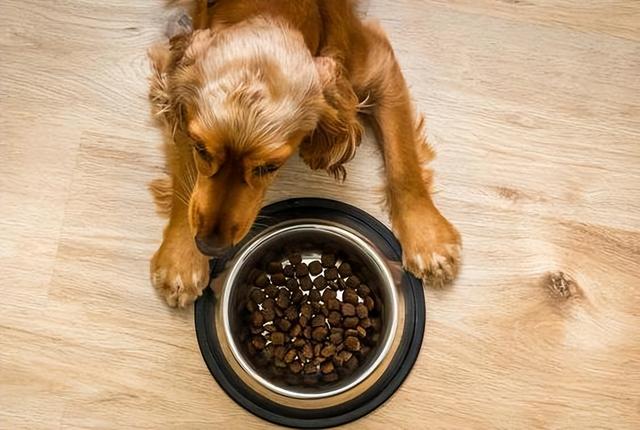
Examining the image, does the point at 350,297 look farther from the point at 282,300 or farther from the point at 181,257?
the point at 181,257

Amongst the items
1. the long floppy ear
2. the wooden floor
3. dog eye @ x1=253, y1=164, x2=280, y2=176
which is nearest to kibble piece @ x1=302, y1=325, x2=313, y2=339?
the wooden floor

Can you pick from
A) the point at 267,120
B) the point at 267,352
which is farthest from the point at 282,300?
the point at 267,120

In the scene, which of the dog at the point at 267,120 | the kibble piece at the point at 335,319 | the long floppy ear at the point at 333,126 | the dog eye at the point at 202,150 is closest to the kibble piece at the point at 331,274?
the kibble piece at the point at 335,319

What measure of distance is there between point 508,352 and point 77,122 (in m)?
1.38

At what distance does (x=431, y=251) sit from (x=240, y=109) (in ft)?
2.46

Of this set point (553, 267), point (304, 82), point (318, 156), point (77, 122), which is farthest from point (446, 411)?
point (77, 122)

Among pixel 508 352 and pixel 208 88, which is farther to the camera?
pixel 508 352

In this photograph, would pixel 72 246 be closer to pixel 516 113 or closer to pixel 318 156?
pixel 318 156

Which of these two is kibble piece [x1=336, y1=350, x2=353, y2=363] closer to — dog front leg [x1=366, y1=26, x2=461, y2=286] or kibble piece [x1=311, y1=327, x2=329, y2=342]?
kibble piece [x1=311, y1=327, x2=329, y2=342]

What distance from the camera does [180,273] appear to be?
202cm

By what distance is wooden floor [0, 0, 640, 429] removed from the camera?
2.08 meters

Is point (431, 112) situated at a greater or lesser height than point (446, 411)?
greater

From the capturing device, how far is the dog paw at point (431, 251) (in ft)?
6.74

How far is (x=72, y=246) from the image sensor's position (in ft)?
6.96
